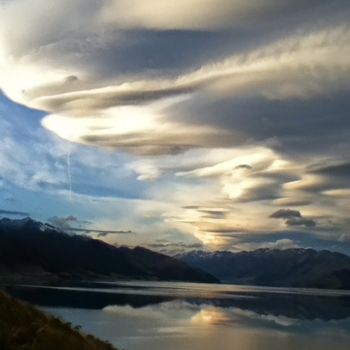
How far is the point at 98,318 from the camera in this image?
111 metres

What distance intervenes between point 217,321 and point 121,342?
2124 inches

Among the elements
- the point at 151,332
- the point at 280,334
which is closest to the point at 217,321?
the point at 280,334

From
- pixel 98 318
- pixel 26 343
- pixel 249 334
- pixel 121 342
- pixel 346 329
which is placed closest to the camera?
pixel 26 343

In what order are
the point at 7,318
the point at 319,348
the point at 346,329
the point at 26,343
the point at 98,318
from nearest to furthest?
the point at 26,343 → the point at 7,318 → the point at 319,348 → the point at 98,318 → the point at 346,329

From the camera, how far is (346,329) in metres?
125

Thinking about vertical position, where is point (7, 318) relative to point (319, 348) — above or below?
above

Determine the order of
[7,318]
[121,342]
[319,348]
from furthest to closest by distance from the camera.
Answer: [319,348] → [121,342] → [7,318]

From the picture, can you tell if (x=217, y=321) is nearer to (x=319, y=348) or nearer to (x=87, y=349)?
(x=319, y=348)

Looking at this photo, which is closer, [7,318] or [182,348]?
[7,318]

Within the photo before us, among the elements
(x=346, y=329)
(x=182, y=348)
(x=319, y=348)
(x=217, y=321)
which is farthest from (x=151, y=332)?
(x=346, y=329)

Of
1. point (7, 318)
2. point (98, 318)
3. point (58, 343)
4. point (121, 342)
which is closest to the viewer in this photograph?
point (58, 343)

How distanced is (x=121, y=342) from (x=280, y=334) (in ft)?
130

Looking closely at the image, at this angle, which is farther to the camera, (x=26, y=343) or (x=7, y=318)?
(x=7, y=318)

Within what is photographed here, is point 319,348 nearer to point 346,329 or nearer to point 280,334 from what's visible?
point 280,334
